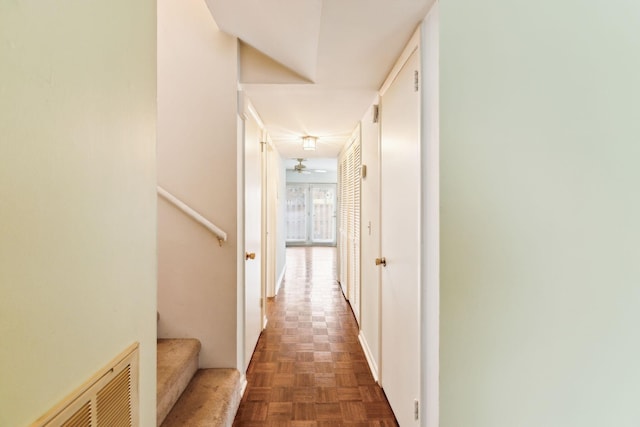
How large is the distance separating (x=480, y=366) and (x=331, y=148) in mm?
3432

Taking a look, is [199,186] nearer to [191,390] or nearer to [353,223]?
[191,390]

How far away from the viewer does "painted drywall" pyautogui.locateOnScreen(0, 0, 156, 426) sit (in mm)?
494

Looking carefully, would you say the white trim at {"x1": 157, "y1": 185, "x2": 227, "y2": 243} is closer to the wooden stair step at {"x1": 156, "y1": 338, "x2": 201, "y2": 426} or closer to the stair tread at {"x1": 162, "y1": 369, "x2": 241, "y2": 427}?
the wooden stair step at {"x1": 156, "y1": 338, "x2": 201, "y2": 426}

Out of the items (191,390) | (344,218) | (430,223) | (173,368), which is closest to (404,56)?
(430,223)

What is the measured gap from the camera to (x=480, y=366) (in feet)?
3.73

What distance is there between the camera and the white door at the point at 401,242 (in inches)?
54.2

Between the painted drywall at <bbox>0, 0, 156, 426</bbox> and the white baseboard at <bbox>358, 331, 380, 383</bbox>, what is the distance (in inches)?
63.9

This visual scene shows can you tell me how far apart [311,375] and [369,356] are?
0.49 metres

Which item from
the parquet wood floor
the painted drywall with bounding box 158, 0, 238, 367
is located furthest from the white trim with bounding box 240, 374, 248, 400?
the painted drywall with bounding box 158, 0, 238, 367

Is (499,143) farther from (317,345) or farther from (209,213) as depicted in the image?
(317,345)

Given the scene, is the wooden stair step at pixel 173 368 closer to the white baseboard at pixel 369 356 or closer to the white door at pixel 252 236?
the white door at pixel 252 236

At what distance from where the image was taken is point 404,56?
1.51m

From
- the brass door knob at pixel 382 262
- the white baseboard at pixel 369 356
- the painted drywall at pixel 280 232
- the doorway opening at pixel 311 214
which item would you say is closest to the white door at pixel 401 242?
the brass door knob at pixel 382 262

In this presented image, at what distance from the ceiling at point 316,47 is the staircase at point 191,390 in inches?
64.3
